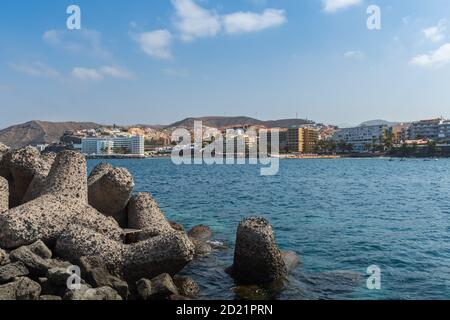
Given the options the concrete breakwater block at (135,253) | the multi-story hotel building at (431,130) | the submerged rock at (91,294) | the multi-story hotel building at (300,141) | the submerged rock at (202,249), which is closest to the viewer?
the submerged rock at (91,294)

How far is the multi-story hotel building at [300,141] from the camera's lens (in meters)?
194

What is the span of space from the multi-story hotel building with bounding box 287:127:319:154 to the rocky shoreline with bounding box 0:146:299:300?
181 m

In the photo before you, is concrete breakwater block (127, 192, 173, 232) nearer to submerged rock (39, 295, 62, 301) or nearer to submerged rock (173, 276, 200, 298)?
submerged rock (173, 276, 200, 298)

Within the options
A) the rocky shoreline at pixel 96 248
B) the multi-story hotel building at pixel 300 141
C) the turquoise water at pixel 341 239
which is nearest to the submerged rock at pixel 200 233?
the turquoise water at pixel 341 239

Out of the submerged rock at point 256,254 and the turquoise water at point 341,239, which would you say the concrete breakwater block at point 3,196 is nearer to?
the turquoise water at point 341,239

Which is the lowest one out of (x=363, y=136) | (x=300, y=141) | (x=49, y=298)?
(x=49, y=298)

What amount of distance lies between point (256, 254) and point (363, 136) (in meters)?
185

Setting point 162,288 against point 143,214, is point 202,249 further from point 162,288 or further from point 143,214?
point 162,288

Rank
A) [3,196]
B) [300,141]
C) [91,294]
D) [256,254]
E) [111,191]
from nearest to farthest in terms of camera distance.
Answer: [91,294], [256,254], [3,196], [111,191], [300,141]

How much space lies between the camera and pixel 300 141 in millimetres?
194375

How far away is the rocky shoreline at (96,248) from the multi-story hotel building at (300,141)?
181 meters

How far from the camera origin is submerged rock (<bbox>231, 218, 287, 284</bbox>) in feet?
39.1

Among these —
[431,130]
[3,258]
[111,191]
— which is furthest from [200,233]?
[431,130]
